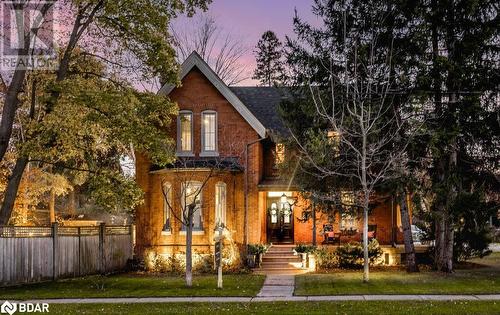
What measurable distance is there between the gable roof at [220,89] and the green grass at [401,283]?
7866 millimetres

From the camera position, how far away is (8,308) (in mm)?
Answer: 17844

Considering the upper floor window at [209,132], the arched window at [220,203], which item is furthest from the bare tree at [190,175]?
the upper floor window at [209,132]

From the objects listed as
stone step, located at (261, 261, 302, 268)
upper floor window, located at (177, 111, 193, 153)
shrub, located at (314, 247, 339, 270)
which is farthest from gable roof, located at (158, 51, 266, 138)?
shrub, located at (314, 247, 339, 270)

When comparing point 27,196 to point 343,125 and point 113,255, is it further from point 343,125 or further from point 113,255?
point 343,125

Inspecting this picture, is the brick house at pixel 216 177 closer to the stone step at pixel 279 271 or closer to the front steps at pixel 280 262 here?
the front steps at pixel 280 262

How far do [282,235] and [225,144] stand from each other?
6294mm

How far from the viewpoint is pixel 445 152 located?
88.8 feet

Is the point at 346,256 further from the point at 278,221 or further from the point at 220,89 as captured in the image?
the point at 220,89

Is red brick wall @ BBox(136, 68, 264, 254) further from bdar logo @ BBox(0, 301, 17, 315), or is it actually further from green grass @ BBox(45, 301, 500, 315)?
bdar logo @ BBox(0, 301, 17, 315)

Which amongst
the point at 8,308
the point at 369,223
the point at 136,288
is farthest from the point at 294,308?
the point at 369,223

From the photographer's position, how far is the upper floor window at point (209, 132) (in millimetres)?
32062

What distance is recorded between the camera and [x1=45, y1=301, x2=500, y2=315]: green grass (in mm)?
16688

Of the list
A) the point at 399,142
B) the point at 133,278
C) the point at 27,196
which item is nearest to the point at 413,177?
the point at 399,142

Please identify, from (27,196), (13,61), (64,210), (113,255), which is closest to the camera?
(13,61)
